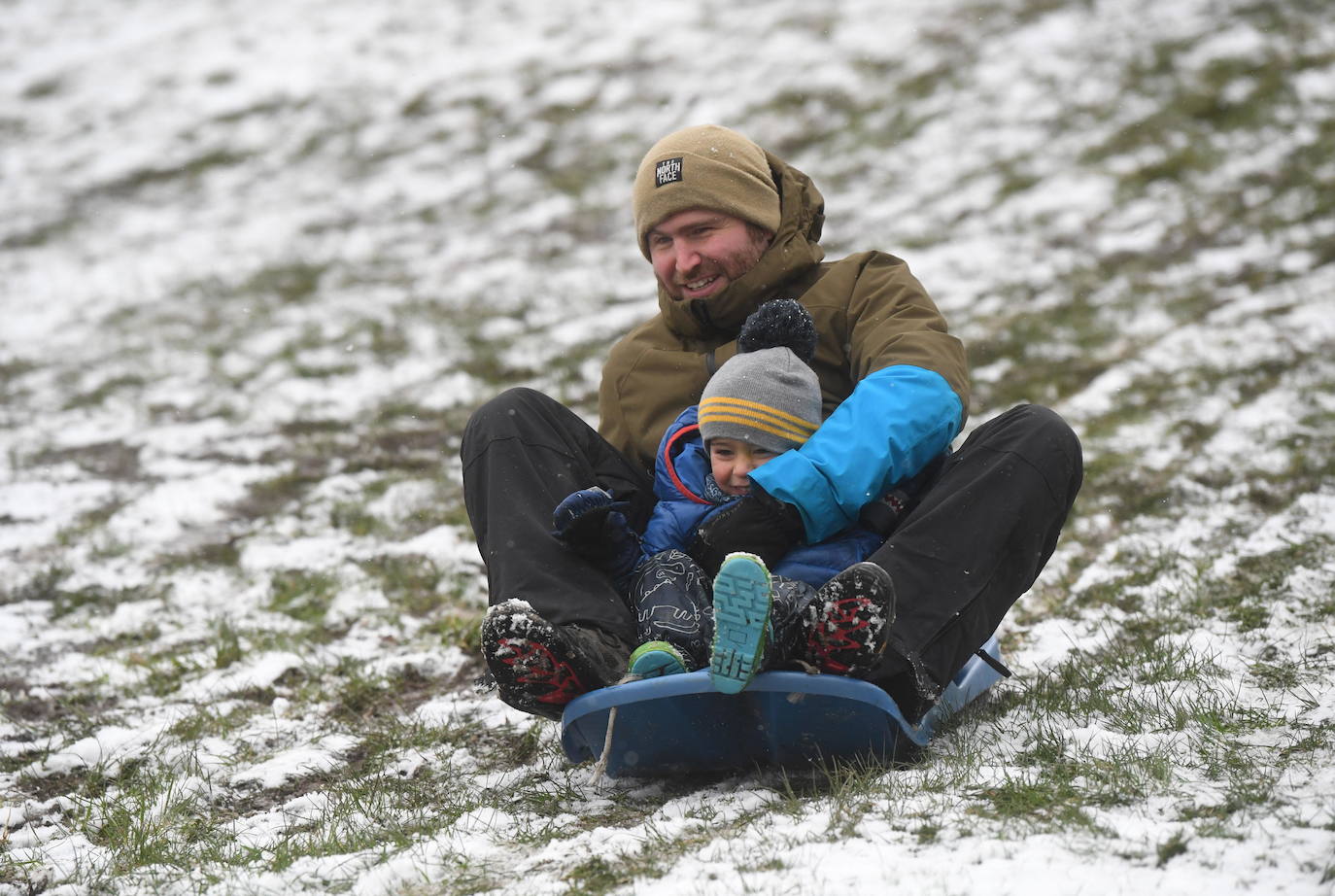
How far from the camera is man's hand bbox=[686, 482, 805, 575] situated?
279 centimetres

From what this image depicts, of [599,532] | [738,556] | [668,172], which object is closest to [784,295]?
[668,172]

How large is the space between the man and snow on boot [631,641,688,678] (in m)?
0.10

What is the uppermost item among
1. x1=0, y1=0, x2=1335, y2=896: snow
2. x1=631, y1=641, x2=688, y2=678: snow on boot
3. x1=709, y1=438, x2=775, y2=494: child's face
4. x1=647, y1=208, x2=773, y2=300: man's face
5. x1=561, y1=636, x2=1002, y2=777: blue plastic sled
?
x1=647, y1=208, x2=773, y2=300: man's face

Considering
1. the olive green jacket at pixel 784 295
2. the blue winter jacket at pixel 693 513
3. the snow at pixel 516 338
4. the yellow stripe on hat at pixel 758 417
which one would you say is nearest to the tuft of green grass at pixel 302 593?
the snow at pixel 516 338

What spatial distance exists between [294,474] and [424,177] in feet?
20.0

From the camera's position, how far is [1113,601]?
155 inches

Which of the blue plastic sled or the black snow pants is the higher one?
the black snow pants

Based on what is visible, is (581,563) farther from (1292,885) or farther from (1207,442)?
(1207,442)

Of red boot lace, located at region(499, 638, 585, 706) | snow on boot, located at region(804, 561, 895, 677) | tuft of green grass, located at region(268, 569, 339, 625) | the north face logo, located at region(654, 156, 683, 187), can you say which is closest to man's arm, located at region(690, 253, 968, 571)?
snow on boot, located at region(804, 561, 895, 677)

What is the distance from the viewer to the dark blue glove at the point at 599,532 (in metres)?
2.74

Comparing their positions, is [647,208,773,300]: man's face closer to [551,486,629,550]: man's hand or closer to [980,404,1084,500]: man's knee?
[551,486,629,550]: man's hand

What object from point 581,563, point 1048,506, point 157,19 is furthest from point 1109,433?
point 157,19

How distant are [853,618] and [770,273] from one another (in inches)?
53.7

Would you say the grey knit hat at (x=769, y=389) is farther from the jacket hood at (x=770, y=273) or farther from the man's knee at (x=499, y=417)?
the man's knee at (x=499, y=417)
